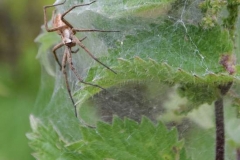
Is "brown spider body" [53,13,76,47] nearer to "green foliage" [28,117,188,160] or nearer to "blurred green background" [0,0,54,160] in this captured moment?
"green foliage" [28,117,188,160]

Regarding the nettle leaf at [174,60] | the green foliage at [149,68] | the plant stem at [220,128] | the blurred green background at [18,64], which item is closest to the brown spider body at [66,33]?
the green foliage at [149,68]

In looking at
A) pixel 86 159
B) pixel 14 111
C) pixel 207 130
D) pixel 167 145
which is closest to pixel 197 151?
pixel 207 130

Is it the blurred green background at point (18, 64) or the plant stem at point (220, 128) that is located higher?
the blurred green background at point (18, 64)

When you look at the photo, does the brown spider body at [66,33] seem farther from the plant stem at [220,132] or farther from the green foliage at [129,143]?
the plant stem at [220,132]

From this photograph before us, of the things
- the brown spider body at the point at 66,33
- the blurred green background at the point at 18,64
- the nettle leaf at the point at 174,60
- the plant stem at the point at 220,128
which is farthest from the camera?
the blurred green background at the point at 18,64

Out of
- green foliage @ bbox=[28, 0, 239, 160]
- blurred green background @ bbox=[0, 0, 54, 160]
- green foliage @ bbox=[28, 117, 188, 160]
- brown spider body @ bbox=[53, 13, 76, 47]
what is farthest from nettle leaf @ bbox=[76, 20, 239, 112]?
blurred green background @ bbox=[0, 0, 54, 160]

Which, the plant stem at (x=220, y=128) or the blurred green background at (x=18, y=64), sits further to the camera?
the blurred green background at (x=18, y=64)

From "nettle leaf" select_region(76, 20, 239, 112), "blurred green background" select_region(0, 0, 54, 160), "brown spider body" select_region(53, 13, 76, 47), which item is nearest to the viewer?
"nettle leaf" select_region(76, 20, 239, 112)

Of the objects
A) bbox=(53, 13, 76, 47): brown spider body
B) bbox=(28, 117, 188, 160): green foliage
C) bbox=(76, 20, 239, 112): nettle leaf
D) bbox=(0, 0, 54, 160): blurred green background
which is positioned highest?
bbox=(0, 0, 54, 160): blurred green background

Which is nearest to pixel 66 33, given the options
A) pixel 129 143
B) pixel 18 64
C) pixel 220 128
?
pixel 129 143
